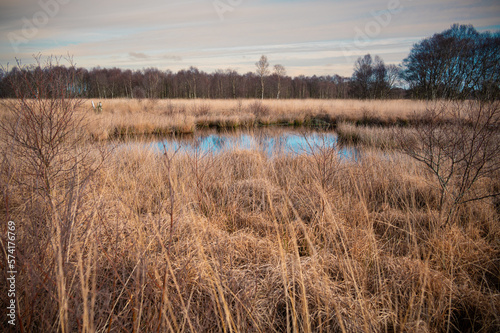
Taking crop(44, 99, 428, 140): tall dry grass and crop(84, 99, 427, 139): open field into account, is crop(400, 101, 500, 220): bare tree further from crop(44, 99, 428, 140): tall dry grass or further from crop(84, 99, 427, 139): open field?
crop(44, 99, 428, 140): tall dry grass

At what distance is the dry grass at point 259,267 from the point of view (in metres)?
1.24

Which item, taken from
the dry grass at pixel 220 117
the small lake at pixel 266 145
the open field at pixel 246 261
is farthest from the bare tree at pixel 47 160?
the dry grass at pixel 220 117

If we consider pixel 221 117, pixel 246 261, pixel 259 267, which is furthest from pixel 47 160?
pixel 221 117

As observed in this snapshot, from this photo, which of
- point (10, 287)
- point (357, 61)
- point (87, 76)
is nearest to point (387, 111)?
point (10, 287)

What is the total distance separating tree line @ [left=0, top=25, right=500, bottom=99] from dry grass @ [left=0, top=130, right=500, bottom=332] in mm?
1675

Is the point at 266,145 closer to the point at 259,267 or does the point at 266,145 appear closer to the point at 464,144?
the point at 464,144

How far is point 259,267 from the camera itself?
193cm

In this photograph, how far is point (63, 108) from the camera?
8.33 ft

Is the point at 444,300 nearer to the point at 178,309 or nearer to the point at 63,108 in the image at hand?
the point at 178,309

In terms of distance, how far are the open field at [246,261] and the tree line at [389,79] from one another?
1.44 metres

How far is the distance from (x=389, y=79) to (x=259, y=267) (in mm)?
30702

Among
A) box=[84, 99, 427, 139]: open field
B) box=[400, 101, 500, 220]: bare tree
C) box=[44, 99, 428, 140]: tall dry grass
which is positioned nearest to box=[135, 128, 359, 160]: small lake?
box=[400, 101, 500, 220]: bare tree

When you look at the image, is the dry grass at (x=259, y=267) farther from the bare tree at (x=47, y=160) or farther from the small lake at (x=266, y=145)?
the small lake at (x=266, y=145)

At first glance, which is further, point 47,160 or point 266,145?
point 266,145
